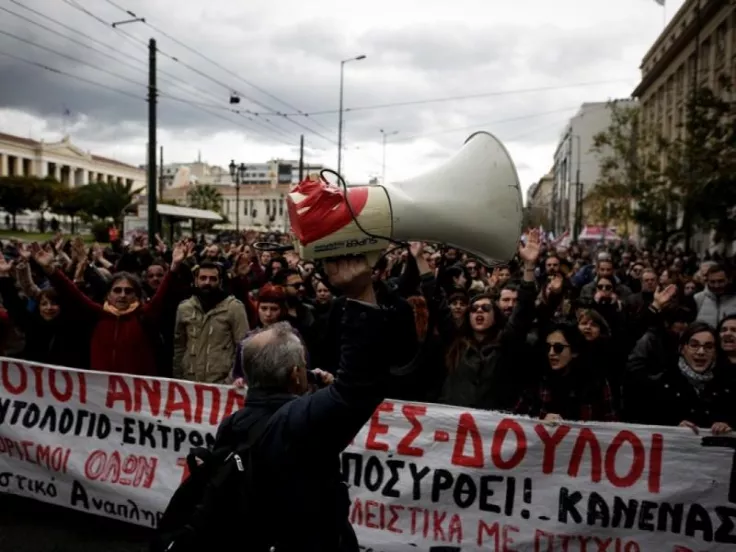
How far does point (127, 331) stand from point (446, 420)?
2261 millimetres

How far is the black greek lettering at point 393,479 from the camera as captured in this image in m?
3.66

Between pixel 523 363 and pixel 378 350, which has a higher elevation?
pixel 378 350

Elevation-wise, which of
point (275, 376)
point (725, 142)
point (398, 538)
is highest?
point (725, 142)

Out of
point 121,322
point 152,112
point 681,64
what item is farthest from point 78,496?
point 681,64

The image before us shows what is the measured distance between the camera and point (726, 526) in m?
3.23

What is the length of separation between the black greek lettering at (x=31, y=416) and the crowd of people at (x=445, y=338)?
1.42ft

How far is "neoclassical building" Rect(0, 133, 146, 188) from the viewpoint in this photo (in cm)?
8459

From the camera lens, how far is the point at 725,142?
1082 centimetres

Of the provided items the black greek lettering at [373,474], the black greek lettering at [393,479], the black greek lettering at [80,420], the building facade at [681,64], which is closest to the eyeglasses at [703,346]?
the black greek lettering at [393,479]

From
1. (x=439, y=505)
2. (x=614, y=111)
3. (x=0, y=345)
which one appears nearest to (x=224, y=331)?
(x=0, y=345)

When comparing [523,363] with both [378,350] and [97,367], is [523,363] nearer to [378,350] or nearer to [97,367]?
[378,350]

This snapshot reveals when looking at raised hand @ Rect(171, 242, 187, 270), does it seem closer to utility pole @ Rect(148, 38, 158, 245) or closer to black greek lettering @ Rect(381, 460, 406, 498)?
black greek lettering @ Rect(381, 460, 406, 498)

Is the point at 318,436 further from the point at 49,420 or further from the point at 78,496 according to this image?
the point at 49,420

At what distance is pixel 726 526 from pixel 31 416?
4.04m
